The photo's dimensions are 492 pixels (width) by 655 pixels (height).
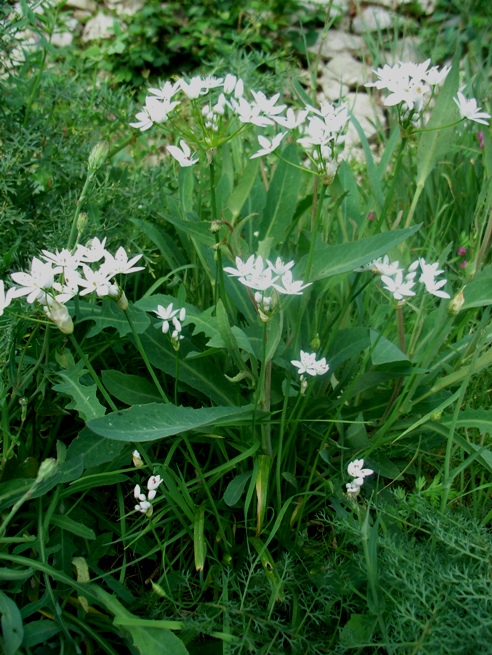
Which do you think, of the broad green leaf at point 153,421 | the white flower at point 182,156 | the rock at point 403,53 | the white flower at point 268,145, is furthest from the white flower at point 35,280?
the rock at point 403,53

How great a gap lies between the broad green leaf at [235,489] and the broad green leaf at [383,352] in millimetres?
367

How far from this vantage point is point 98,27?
15.1 ft

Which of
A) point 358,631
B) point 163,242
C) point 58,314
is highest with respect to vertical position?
point 58,314

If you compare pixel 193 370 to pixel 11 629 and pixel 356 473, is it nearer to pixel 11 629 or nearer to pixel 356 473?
pixel 356 473

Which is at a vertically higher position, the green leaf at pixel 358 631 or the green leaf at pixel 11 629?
the green leaf at pixel 11 629

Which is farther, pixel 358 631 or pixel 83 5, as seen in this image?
pixel 83 5

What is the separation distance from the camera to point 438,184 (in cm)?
246

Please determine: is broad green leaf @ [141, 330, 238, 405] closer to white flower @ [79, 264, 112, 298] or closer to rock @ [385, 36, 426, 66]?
white flower @ [79, 264, 112, 298]

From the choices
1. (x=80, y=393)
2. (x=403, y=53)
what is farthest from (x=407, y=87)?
(x=403, y=53)

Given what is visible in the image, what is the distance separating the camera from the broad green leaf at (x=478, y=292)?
148 centimetres

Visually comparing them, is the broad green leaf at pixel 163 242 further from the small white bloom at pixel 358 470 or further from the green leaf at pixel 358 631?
the green leaf at pixel 358 631

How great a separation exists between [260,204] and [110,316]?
566 millimetres

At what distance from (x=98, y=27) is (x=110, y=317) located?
3791 mm

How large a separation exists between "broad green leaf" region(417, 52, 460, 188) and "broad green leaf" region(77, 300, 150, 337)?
0.76 meters
